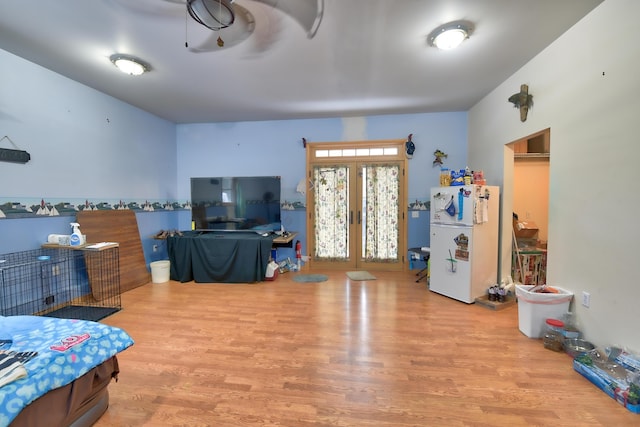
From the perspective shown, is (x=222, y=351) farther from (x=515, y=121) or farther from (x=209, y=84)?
(x=515, y=121)

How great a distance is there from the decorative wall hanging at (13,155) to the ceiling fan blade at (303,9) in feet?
9.31

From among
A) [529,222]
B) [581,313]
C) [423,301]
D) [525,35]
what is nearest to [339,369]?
[423,301]

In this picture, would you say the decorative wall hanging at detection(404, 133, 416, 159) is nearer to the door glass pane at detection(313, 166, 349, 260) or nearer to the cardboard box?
the door glass pane at detection(313, 166, 349, 260)

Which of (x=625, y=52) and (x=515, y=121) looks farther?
(x=515, y=121)

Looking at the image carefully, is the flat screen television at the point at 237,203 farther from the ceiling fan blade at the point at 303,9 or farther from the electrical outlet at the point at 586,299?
the electrical outlet at the point at 586,299

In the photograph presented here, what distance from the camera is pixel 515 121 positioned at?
122 inches

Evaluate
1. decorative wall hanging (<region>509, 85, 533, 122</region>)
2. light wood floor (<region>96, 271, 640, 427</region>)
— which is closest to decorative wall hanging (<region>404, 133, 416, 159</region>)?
decorative wall hanging (<region>509, 85, 533, 122</region>)

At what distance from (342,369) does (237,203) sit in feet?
10.4

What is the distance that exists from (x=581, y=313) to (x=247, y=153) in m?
4.78

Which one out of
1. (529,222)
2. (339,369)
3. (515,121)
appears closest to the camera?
(339,369)

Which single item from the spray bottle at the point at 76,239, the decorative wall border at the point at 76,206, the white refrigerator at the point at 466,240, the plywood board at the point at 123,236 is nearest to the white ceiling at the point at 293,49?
the white refrigerator at the point at 466,240

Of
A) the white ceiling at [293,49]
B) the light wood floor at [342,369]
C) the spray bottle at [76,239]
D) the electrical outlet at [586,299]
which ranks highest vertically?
the white ceiling at [293,49]

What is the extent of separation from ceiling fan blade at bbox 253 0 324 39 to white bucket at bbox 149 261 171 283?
3676mm

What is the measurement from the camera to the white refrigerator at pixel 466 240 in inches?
124
